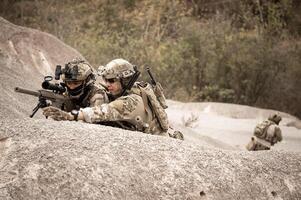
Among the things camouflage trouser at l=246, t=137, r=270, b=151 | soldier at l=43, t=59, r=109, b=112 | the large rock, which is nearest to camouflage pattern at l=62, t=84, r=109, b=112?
soldier at l=43, t=59, r=109, b=112

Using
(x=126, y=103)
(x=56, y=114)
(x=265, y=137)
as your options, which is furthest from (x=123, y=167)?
(x=265, y=137)

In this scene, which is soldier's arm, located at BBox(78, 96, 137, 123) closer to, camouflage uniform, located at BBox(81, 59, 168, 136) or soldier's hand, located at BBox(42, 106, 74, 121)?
camouflage uniform, located at BBox(81, 59, 168, 136)

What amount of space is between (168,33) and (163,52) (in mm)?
3692

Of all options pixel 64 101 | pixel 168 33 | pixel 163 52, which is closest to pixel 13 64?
pixel 64 101

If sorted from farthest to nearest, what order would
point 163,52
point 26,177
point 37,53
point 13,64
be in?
1. point 163,52
2. point 37,53
3. point 13,64
4. point 26,177

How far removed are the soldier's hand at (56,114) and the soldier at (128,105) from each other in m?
0.33

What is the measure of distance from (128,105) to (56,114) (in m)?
0.71

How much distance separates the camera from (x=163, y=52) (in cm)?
2331

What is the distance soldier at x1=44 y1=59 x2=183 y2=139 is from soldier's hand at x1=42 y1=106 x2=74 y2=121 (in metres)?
0.33

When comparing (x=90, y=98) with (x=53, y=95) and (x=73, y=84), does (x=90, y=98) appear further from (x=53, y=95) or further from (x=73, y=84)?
(x=53, y=95)

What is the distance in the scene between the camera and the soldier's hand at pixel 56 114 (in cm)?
546

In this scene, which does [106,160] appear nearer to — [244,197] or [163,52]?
[244,197]

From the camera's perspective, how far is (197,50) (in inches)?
936

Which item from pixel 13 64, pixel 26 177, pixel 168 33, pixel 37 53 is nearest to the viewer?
pixel 26 177
